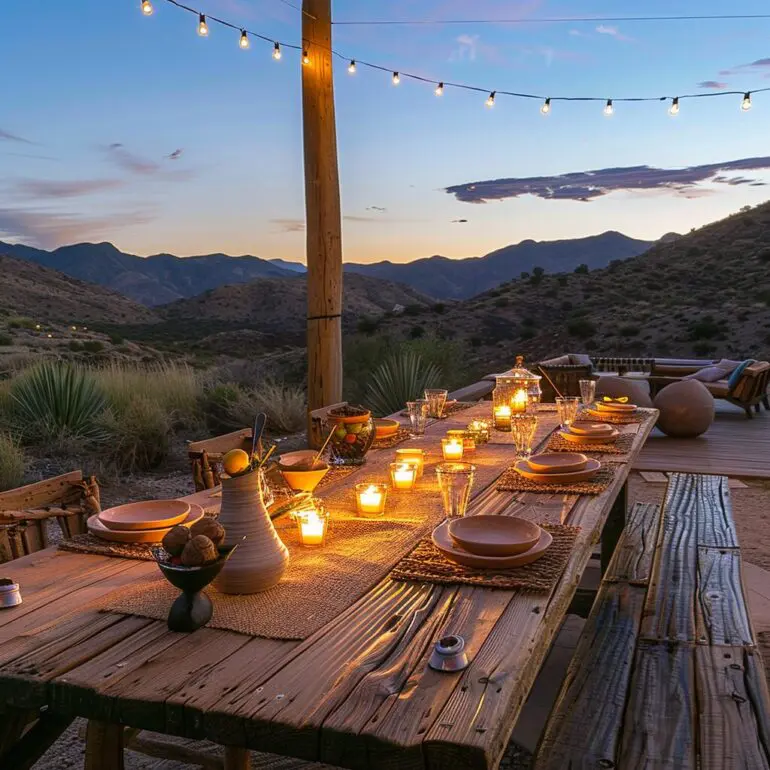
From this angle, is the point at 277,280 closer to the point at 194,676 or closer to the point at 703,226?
the point at 703,226

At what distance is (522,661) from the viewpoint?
1247 millimetres

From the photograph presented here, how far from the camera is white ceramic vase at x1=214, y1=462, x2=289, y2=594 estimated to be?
1528 mm

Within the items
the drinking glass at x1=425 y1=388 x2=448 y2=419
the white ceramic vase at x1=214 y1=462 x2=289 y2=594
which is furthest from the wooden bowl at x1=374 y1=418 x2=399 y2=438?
the white ceramic vase at x1=214 y1=462 x2=289 y2=594

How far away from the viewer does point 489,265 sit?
6300 centimetres

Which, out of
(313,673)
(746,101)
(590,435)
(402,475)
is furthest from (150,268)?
(313,673)

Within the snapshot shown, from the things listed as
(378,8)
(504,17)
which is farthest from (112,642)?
(504,17)

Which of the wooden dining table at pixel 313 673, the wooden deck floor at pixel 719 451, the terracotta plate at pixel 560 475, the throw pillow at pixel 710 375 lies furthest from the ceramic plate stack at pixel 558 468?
the throw pillow at pixel 710 375

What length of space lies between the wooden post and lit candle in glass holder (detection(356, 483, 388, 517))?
2.80 metres

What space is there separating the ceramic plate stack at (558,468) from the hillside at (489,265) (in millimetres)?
52119

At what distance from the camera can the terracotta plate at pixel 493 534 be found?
5.62 ft

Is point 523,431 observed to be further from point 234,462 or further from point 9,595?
point 9,595

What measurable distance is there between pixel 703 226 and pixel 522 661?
41.1 meters

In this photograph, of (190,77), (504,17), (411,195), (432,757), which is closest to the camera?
(432,757)

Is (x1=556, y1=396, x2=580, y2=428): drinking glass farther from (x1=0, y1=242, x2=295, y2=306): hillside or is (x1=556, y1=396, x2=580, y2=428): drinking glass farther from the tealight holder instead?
(x1=0, y1=242, x2=295, y2=306): hillside
